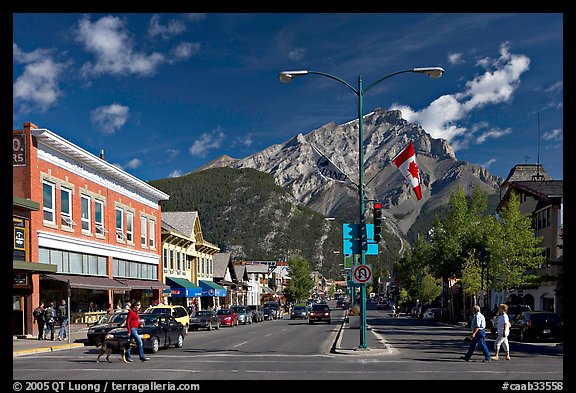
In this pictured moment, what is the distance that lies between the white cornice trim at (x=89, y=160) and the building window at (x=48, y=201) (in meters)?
2.31

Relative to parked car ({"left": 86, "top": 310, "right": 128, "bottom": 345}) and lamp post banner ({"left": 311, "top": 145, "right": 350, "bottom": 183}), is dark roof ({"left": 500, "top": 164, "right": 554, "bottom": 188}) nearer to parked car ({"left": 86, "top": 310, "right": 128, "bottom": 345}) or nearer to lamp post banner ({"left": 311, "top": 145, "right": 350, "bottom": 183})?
lamp post banner ({"left": 311, "top": 145, "right": 350, "bottom": 183})

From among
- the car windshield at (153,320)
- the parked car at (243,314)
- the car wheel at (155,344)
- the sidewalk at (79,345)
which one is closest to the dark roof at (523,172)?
the parked car at (243,314)

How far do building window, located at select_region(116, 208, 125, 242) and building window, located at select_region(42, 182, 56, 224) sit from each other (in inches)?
466

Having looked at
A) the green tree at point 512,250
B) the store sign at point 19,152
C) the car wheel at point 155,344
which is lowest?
the car wheel at point 155,344

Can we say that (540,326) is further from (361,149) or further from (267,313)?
(267,313)

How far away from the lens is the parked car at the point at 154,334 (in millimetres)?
20984

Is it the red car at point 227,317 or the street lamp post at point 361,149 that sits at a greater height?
the street lamp post at point 361,149

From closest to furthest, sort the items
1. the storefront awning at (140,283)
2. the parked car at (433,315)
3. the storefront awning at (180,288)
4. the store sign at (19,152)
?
the store sign at (19,152), the storefront awning at (140,283), the storefront awning at (180,288), the parked car at (433,315)

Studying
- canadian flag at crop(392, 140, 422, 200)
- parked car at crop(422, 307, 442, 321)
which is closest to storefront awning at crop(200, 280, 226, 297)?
parked car at crop(422, 307, 442, 321)

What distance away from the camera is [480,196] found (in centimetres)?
5769

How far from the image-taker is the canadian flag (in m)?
24.8

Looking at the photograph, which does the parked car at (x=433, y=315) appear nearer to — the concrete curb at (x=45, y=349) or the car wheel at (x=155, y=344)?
the concrete curb at (x=45, y=349)

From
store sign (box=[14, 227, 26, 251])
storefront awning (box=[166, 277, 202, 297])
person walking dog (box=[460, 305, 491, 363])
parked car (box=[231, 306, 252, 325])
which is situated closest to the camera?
person walking dog (box=[460, 305, 491, 363])
